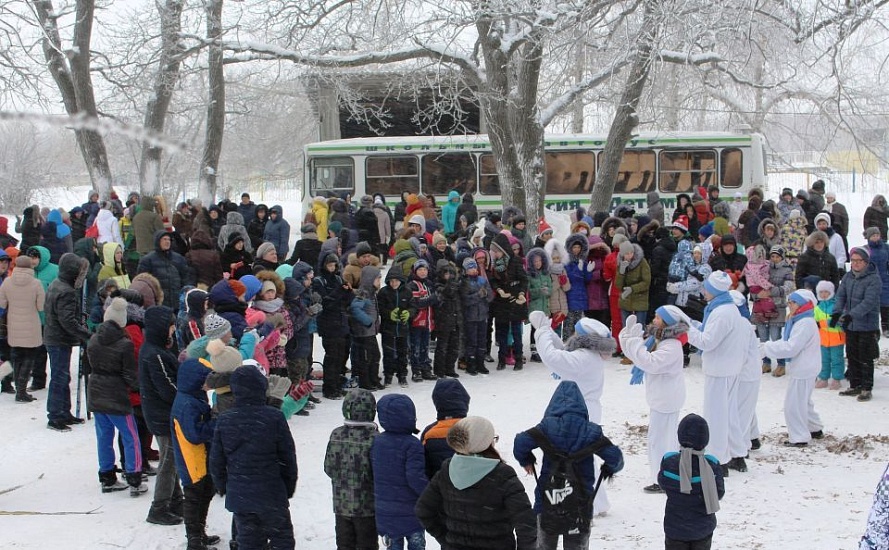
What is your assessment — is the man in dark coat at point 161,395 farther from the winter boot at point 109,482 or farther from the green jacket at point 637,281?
the green jacket at point 637,281

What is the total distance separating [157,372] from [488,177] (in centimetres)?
1840

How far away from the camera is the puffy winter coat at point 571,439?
5789 millimetres

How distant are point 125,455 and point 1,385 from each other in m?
4.43

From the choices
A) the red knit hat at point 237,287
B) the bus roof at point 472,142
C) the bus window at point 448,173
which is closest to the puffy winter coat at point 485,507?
the red knit hat at point 237,287

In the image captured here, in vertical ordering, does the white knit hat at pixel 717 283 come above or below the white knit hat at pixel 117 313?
above

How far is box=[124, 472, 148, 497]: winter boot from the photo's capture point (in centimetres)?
839

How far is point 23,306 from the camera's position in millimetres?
11133

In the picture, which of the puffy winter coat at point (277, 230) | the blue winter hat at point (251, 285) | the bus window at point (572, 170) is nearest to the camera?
the blue winter hat at point (251, 285)

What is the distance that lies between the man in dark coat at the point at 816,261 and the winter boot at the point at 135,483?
7.94 meters

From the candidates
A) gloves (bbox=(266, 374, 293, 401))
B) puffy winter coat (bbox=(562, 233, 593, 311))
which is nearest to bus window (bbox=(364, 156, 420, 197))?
puffy winter coat (bbox=(562, 233, 593, 311))

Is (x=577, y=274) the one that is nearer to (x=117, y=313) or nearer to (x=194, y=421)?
(x=117, y=313)

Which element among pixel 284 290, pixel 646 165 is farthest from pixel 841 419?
pixel 646 165

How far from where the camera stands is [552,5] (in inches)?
560

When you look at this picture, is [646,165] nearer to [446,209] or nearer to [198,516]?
[446,209]
